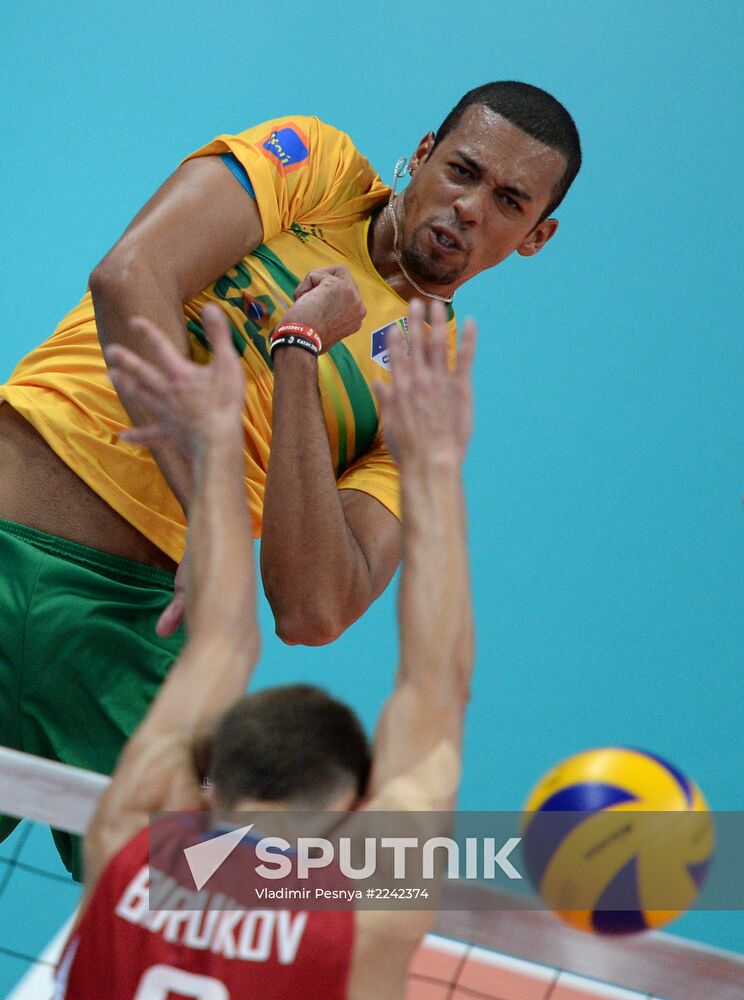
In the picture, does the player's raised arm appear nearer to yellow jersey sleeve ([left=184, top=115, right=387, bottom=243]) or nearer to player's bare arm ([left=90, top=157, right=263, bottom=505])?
player's bare arm ([left=90, top=157, right=263, bottom=505])

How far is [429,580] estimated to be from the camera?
1.27 meters

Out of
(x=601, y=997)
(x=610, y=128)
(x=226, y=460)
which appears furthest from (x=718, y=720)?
(x=226, y=460)

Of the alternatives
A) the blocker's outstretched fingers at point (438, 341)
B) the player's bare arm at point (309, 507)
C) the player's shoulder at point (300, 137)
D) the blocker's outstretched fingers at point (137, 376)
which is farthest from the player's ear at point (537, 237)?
the blocker's outstretched fingers at point (137, 376)

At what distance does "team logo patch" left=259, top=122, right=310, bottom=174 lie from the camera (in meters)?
2.00

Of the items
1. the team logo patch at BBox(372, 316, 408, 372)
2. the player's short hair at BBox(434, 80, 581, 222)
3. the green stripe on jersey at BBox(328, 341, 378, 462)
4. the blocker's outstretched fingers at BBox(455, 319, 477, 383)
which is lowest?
the blocker's outstretched fingers at BBox(455, 319, 477, 383)

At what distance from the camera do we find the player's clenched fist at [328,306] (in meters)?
1.74

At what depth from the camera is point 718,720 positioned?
146 inches

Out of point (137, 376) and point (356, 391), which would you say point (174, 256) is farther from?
point (137, 376)

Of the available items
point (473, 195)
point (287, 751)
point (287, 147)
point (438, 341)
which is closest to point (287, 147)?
point (287, 147)

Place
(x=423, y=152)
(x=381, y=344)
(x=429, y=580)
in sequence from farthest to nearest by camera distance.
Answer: (x=423, y=152) < (x=381, y=344) < (x=429, y=580)

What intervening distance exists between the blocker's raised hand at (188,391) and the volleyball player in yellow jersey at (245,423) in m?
0.39

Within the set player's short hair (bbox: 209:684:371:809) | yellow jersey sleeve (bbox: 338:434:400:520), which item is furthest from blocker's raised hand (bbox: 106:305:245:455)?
yellow jersey sleeve (bbox: 338:434:400:520)

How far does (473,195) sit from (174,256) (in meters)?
0.49

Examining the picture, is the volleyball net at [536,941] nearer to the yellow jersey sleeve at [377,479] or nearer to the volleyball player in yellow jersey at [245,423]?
the volleyball player in yellow jersey at [245,423]
